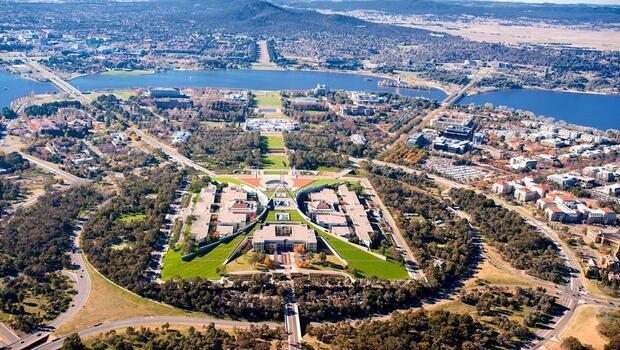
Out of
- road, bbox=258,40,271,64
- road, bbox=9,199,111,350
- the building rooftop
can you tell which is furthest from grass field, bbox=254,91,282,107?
road, bbox=9,199,111,350

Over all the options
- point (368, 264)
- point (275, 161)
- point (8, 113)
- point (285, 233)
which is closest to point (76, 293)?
point (285, 233)

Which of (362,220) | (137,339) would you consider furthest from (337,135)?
(137,339)

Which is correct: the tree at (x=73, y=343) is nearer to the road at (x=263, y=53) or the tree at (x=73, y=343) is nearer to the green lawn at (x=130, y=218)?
the green lawn at (x=130, y=218)

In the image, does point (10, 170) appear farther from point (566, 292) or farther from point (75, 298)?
point (566, 292)

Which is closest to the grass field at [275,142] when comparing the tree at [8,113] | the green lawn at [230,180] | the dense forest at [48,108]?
the green lawn at [230,180]

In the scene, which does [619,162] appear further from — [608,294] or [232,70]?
[232,70]

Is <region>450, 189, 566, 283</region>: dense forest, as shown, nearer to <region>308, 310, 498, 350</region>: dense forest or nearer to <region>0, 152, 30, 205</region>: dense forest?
<region>308, 310, 498, 350</region>: dense forest
